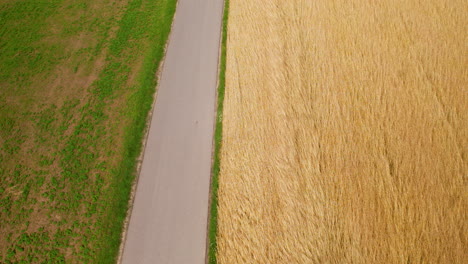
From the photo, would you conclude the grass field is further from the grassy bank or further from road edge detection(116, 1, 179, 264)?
the grassy bank

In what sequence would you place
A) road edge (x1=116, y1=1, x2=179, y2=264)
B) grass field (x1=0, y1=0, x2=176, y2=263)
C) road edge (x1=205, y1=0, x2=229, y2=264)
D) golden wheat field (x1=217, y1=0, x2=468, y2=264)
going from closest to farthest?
golden wheat field (x1=217, y1=0, x2=468, y2=264) < road edge (x1=205, y1=0, x2=229, y2=264) < road edge (x1=116, y1=1, x2=179, y2=264) < grass field (x1=0, y1=0, x2=176, y2=263)

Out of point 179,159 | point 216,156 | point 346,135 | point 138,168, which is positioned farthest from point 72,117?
point 346,135

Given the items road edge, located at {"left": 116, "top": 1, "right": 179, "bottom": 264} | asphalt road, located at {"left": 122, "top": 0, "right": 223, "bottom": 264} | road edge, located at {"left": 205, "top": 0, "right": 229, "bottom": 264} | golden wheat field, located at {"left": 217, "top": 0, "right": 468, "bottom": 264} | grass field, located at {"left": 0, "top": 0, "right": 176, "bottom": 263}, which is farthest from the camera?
grass field, located at {"left": 0, "top": 0, "right": 176, "bottom": 263}

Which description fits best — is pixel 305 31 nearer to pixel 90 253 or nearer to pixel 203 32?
pixel 203 32

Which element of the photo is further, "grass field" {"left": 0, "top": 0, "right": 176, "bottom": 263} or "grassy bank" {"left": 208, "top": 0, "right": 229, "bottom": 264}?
"grass field" {"left": 0, "top": 0, "right": 176, "bottom": 263}

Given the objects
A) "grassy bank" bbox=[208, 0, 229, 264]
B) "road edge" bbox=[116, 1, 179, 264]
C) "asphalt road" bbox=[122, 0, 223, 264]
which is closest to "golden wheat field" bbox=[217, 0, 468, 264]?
"grassy bank" bbox=[208, 0, 229, 264]

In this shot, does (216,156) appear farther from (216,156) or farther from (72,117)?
(72,117)
